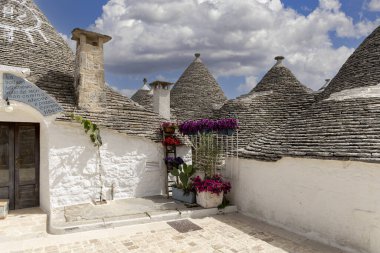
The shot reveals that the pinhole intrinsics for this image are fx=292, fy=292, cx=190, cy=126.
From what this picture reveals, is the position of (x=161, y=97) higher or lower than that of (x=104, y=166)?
higher

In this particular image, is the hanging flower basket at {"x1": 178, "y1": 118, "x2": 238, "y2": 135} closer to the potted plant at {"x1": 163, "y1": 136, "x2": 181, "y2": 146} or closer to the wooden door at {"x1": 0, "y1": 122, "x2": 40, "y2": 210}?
the potted plant at {"x1": 163, "y1": 136, "x2": 181, "y2": 146}

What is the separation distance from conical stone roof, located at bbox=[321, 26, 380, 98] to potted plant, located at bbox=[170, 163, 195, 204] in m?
5.77

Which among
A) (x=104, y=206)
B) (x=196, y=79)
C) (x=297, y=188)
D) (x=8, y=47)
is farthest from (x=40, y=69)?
(x=196, y=79)

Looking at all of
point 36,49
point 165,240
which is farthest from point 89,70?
point 165,240

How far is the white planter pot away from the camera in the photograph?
Result: 7.75 m

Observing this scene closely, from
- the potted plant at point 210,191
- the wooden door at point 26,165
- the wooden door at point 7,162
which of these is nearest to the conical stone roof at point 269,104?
the potted plant at point 210,191

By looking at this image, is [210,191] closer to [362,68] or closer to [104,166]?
[104,166]

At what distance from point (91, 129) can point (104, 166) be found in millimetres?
1145

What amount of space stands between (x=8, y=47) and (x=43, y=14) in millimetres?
2897

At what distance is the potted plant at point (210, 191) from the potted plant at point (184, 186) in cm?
30

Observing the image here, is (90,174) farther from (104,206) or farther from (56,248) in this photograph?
(56,248)

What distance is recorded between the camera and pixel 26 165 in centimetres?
785

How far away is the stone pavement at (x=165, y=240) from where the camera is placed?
17.8 feet

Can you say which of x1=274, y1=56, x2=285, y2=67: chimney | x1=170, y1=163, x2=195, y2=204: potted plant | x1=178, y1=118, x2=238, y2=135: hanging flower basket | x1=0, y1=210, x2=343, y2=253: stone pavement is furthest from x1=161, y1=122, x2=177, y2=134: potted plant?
x1=274, y1=56, x2=285, y2=67: chimney
